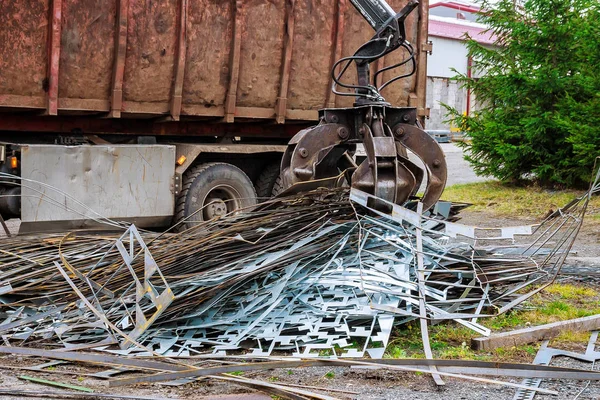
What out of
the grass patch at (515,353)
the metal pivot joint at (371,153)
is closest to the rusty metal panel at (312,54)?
the metal pivot joint at (371,153)

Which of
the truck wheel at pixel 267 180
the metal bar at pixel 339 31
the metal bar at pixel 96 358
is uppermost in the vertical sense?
the metal bar at pixel 339 31

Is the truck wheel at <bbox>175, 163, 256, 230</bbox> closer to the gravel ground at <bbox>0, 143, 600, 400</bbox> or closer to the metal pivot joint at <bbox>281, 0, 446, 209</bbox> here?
the metal pivot joint at <bbox>281, 0, 446, 209</bbox>

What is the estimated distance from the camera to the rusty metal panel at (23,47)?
8.74 meters

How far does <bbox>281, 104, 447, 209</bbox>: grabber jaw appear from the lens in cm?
665

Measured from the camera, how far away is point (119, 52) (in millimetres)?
9500

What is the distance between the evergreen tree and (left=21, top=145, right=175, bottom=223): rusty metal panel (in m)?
7.59

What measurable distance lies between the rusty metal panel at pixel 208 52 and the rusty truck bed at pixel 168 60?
0.01 m

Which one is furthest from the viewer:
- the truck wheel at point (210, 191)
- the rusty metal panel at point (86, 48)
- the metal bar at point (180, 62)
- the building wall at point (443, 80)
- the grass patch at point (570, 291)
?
the building wall at point (443, 80)

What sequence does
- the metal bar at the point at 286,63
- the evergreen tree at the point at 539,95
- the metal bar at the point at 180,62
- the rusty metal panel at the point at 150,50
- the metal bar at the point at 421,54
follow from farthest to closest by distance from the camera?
1. the evergreen tree at the point at 539,95
2. the metal bar at the point at 421,54
3. the metal bar at the point at 286,63
4. the metal bar at the point at 180,62
5. the rusty metal panel at the point at 150,50

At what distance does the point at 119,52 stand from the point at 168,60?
739 millimetres

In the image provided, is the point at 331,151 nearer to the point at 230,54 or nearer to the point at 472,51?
the point at 230,54

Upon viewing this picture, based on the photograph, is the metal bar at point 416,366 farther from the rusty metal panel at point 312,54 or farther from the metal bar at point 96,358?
the rusty metal panel at point 312,54

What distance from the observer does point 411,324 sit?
18.5 feet

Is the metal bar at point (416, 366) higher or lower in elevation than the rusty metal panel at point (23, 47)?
lower
